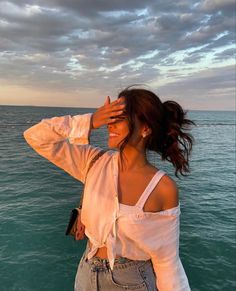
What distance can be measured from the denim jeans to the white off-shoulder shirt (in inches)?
2.0

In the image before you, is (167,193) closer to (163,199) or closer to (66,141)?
(163,199)

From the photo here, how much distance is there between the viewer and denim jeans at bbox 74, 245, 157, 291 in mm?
2170

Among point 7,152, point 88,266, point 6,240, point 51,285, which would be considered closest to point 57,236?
point 6,240

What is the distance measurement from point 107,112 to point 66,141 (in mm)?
435

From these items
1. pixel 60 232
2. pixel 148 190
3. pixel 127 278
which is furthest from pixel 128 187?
pixel 60 232

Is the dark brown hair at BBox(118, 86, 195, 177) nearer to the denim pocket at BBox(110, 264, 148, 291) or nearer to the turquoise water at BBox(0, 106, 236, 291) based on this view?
the turquoise water at BBox(0, 106, 236, 291)

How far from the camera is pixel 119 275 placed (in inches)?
85.5

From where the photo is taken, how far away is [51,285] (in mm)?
6871

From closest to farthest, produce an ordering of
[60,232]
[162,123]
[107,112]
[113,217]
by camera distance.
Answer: [107,112] < [113,217] < [162,123] < [60,232]

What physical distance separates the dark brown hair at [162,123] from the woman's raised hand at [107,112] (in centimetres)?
10

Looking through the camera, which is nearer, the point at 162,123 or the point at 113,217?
the point at 113,217

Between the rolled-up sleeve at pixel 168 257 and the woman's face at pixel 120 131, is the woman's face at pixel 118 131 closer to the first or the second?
the woman's face at pixel 120 131

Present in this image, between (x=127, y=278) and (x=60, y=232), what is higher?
(x=127, y=278)

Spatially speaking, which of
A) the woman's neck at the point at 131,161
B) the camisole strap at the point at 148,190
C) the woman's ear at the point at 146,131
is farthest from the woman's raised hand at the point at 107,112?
the camisole strap at the point at 148,190
